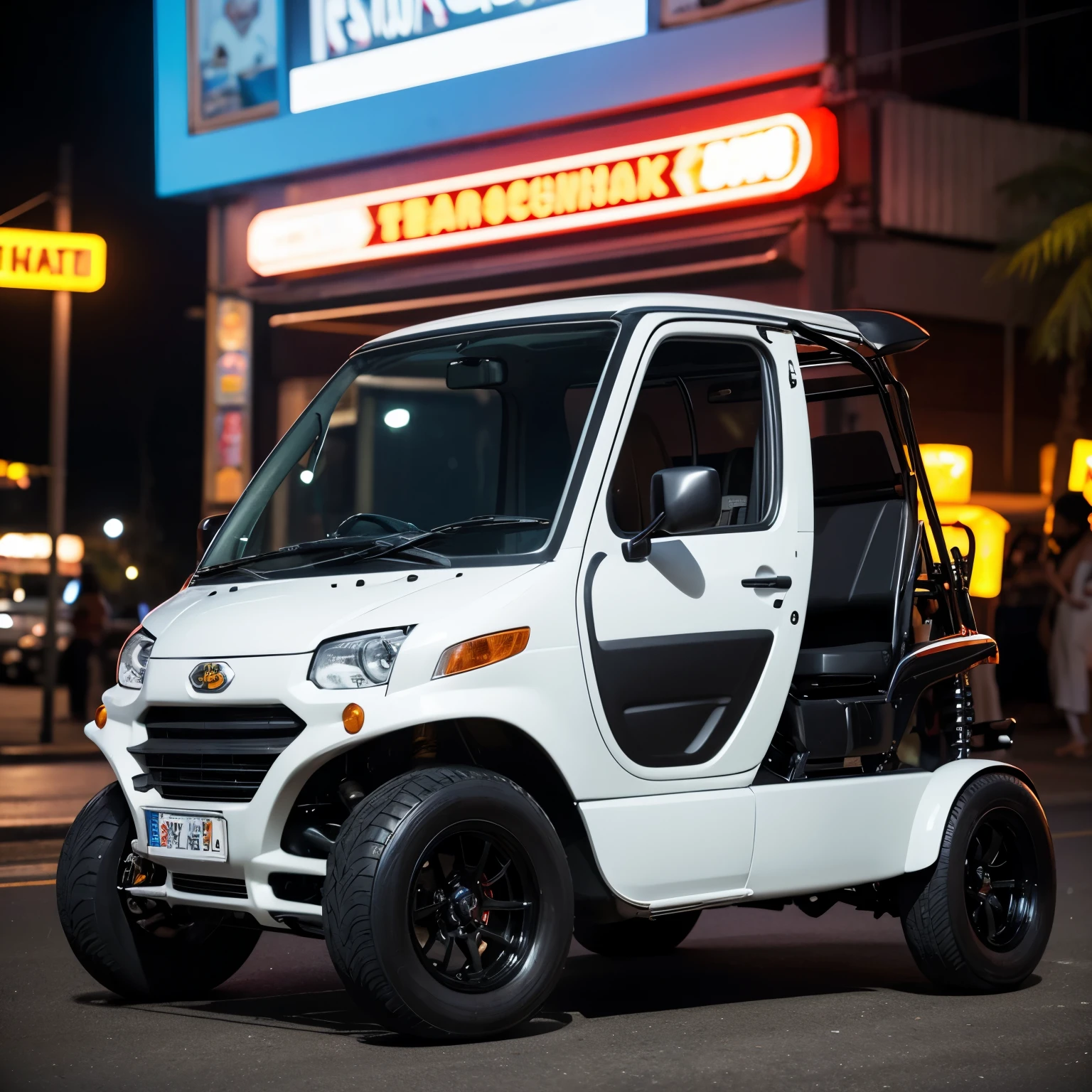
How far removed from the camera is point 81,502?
93312 millimetres

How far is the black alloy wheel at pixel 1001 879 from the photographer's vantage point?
23.7 ft

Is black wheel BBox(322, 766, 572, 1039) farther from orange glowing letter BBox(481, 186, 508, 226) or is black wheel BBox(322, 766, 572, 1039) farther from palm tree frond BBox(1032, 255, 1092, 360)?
orange glowing letter BBox(481, 186, 508, 226)

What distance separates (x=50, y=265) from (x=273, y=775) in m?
16.1

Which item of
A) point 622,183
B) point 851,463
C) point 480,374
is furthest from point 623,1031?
point 622,183

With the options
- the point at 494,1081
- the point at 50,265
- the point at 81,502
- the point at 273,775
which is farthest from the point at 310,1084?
the point at 81,502

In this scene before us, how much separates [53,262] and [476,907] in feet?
53.5

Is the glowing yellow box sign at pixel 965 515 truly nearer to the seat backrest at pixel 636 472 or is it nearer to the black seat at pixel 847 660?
the black seat at pixel 847 660

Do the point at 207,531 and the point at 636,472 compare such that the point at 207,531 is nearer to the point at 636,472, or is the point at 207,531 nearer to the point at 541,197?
the point at 636,472

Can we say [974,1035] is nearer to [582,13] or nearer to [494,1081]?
[494,1081]

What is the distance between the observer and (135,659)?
21.0ft

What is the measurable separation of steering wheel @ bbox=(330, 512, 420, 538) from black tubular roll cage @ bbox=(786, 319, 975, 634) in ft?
6.46

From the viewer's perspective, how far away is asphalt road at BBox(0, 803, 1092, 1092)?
5.49 m

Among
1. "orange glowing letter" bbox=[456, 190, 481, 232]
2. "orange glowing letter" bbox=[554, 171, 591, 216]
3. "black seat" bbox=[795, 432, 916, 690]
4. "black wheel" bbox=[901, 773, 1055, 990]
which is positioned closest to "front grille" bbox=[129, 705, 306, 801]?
"black seat" bbox=[795, 432, 916, 690]

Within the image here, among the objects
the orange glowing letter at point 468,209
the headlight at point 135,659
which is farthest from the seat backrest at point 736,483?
the orange glowing letter at point 468,209
